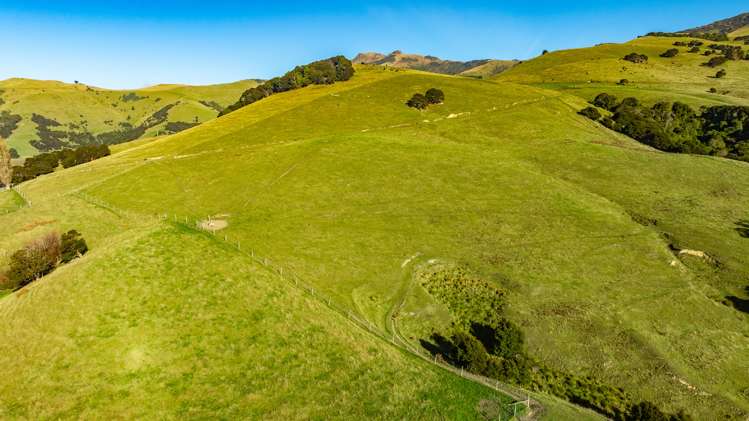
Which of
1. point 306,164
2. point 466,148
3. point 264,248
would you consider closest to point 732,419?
point 264,248

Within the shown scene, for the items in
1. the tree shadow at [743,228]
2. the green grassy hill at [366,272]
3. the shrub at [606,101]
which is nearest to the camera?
the green grassy hill at [366,272]

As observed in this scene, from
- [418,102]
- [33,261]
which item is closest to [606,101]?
[418,102]

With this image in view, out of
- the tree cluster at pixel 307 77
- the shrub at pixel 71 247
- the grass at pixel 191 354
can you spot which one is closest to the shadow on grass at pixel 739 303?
the grass at pixel 191 354

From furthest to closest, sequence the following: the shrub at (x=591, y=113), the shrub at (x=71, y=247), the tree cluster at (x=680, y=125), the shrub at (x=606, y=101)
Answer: the shrub at (x=606, y=101)
the shrub at (x=591, y=113)
the tree cluster at (x=680, y=125)
the shrub at (x=71, y=247)

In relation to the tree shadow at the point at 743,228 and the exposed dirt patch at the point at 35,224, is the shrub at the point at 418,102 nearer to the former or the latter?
the tree shadow at the point at 743,228

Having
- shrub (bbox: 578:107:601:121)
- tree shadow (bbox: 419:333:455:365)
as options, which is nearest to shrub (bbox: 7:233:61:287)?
tree shadow (bbox: 419:333:455:365)

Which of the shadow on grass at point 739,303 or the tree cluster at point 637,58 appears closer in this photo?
the shadow on grass at point 739,303

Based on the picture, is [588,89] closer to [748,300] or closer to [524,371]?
[748,300]
